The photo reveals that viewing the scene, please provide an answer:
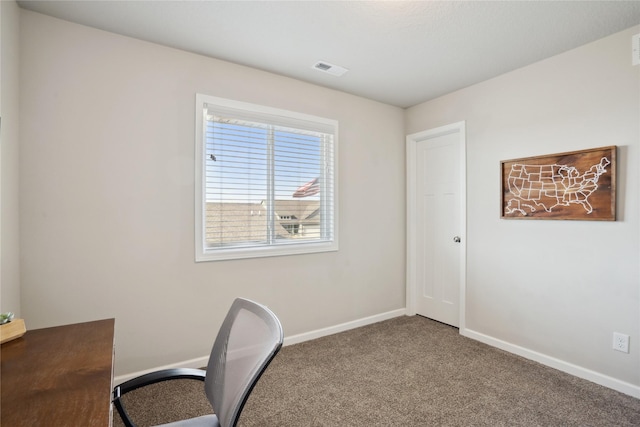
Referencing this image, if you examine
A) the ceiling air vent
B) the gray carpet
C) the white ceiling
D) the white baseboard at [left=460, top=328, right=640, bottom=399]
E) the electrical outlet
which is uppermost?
the ceiling air vent

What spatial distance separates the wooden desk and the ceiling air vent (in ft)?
7.98

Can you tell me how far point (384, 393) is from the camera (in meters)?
2.26

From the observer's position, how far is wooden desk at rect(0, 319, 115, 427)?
0.86 m

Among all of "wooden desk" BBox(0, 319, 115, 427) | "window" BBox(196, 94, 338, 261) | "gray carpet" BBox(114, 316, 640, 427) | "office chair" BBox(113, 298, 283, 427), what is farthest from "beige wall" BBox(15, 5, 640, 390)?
"office chair" BBox(113, 298, 283, 427)

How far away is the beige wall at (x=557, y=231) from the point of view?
226 cm

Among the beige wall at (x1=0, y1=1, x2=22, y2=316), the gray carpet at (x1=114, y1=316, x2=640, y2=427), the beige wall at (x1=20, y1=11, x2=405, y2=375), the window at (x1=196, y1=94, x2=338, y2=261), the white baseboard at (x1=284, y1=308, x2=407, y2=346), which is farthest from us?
the white baseboard at (x1=284, y1=308, x2=407, y2=346)

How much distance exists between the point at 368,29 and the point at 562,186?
6.35 ft

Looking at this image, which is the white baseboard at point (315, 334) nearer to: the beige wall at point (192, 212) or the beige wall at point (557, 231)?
the beige wall at point (192, 212)

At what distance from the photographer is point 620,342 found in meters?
2.28

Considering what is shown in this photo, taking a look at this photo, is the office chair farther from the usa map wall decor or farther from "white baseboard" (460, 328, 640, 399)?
"white baseboard" (460, 328, 640, 399)

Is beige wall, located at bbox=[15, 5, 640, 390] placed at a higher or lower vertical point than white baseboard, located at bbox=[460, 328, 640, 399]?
higher

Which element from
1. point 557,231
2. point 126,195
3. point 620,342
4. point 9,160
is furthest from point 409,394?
point 9,160

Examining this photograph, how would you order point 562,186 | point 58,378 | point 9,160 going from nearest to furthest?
point 58,378, point 9,160, point 562,186

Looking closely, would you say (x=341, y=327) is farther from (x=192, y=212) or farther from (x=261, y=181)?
(x=192, y=212)
